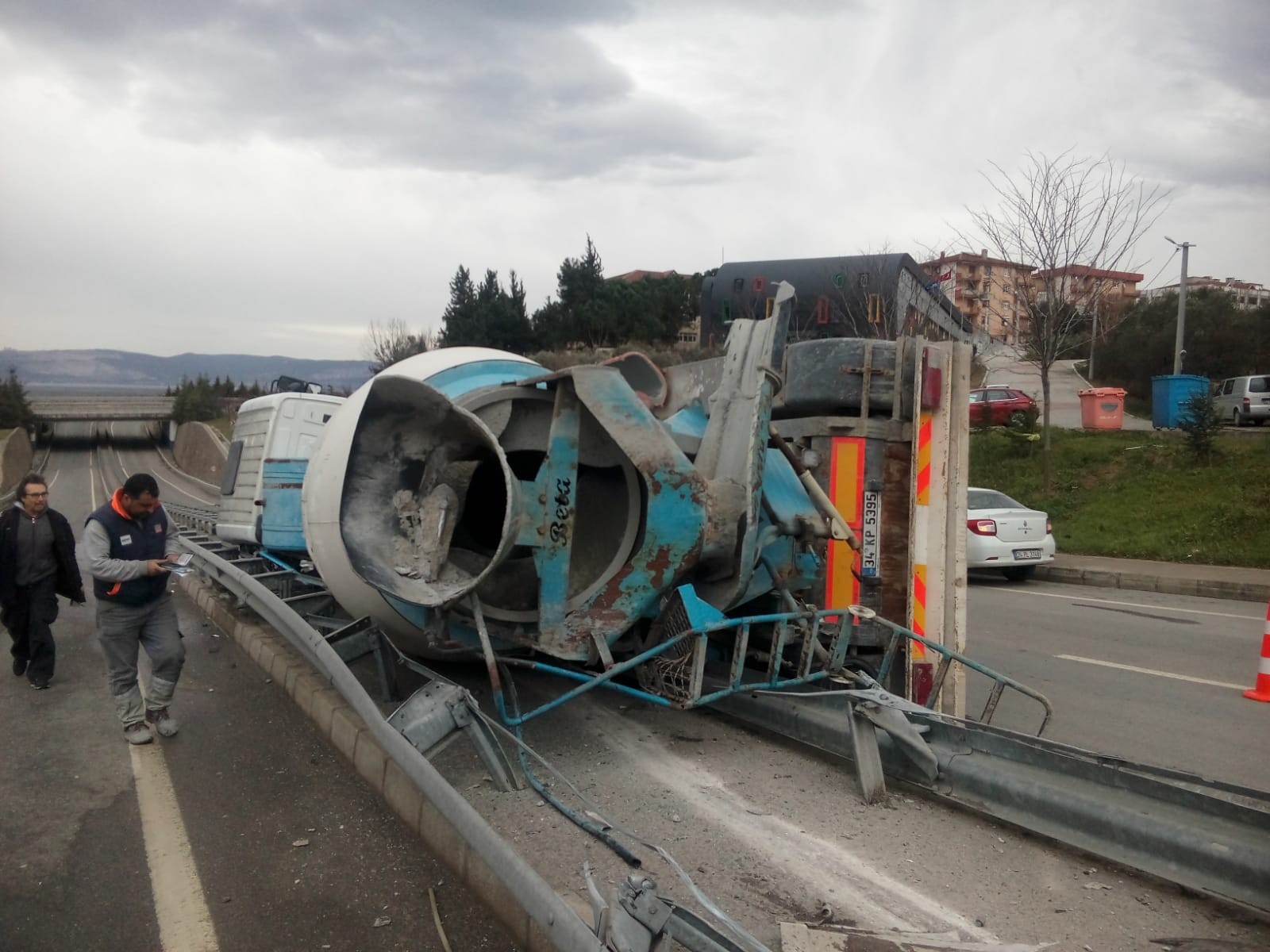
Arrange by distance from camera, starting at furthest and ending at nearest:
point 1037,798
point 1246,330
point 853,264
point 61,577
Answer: point 1246,330 → point 853,264 → point 61,577 → point 1037,798

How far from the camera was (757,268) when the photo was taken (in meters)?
38.8

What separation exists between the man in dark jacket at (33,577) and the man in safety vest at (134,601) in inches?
70.0

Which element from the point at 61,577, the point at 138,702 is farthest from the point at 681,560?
the point at 61,577

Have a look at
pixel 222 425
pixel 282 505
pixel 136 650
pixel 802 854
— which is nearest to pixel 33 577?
pixel 136 650

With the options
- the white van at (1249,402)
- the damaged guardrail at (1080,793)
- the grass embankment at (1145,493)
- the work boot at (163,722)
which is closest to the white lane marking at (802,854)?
the damaged guardrail at (1080,793)

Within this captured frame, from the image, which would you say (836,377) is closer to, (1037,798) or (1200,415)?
(1037,798)

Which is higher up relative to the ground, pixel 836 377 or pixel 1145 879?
pixel 836 377

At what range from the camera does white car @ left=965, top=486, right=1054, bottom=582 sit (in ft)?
46.8

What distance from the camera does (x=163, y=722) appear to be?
6.02 metres

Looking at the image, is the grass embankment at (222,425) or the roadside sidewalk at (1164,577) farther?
the grass embankment at (222,425)

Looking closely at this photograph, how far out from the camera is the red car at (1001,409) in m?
22.4

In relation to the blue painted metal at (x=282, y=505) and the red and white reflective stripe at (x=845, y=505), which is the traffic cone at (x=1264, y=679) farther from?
the blue painted metal at (x=282, y=505)

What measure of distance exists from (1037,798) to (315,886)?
2973 millimetres

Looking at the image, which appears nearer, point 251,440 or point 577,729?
point 577,729
